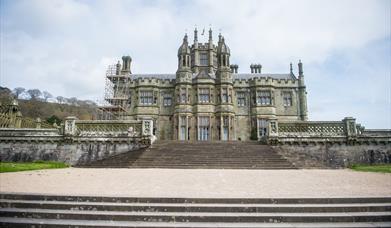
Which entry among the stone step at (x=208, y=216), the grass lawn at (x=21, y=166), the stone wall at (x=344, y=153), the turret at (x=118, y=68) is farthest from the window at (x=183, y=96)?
the stone step at (x=208, y=216)

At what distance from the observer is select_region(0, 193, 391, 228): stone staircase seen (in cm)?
605

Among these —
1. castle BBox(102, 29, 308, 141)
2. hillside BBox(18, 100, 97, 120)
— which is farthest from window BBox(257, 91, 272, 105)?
hillside BBox(18, 100, 97, 120)

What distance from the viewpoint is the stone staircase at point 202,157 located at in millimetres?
18109

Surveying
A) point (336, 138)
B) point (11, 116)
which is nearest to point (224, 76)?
point (336, 138)

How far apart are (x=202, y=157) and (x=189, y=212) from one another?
43.7 feet

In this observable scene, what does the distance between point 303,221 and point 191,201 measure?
2673mm

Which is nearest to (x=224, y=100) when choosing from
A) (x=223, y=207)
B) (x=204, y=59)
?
(x=204, y=59)

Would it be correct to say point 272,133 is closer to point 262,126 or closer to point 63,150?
point 262,126

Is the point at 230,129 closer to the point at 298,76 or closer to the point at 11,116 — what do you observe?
the point at 298,76

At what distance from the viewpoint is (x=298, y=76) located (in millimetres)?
38812

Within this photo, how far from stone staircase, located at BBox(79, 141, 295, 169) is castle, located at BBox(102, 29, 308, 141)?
1196cm

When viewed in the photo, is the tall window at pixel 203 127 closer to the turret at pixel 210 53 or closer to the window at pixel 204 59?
the turret at pixel 210 53

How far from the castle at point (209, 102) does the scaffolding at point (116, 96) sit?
137 mm

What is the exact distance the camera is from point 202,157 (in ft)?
65.0
